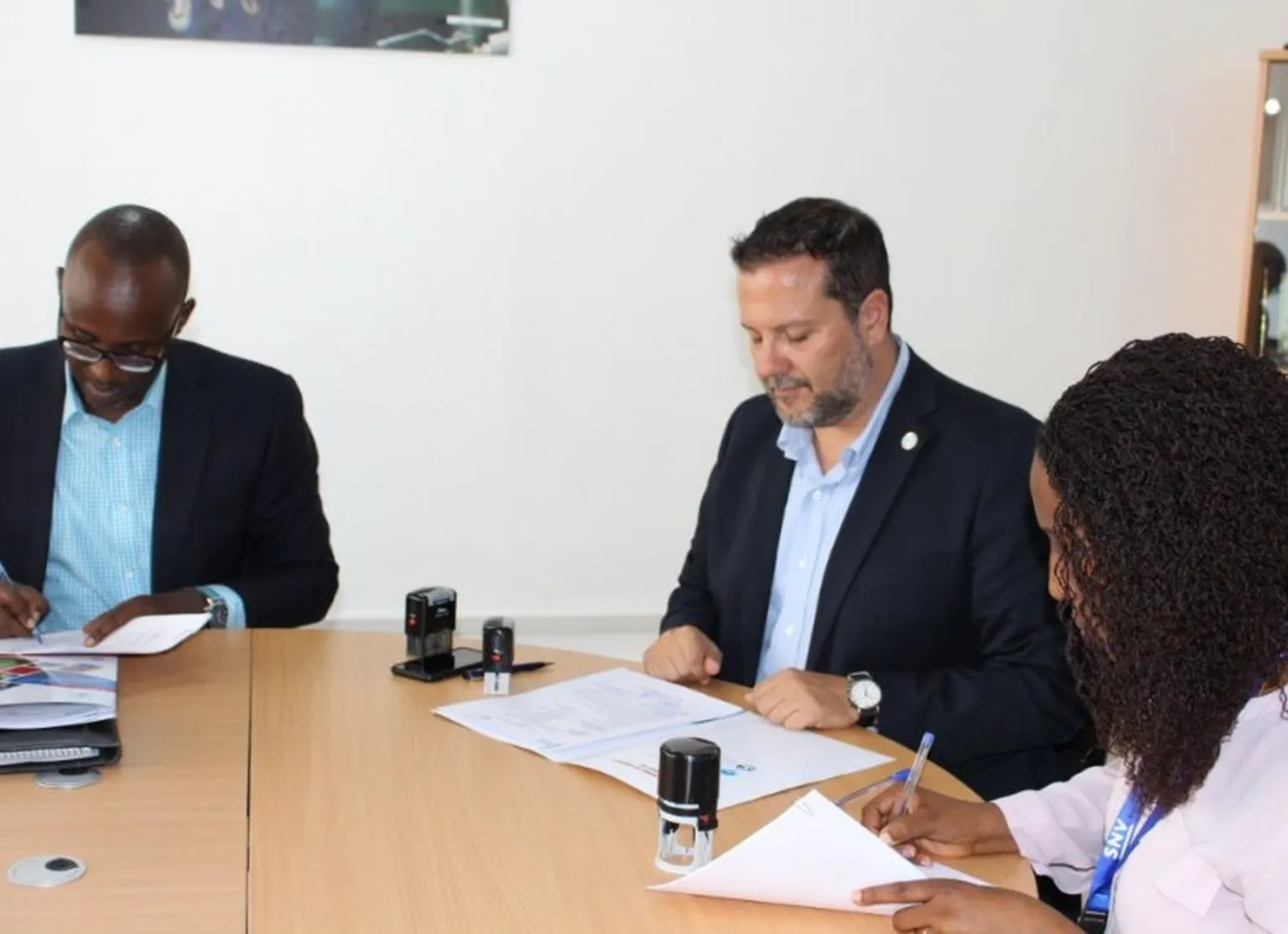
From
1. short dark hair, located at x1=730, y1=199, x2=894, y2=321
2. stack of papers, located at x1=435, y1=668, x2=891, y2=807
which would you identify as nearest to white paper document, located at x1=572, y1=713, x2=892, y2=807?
stack of papers, located at x1=435, y1=668, x2=891, y2=807

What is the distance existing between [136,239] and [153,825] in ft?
4.58

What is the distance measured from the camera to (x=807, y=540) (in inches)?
109

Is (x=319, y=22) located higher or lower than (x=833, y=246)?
higher

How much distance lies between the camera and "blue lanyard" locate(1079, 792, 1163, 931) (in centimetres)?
171

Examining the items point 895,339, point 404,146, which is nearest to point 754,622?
point 895,339

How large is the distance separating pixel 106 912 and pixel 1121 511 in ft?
3.68

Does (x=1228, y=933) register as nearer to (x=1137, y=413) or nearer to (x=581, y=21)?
(x=1137, y=413)

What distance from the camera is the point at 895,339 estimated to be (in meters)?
2.86

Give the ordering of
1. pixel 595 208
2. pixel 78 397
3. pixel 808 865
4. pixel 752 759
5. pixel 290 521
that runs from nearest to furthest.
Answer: pixel 808 865 → pixel 752 759 → pixel 78 397 → pixel 290 521 → pixel 595 208

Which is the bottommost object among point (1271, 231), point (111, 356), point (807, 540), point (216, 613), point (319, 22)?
point (216, 613)

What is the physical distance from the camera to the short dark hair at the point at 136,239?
2.79 metres

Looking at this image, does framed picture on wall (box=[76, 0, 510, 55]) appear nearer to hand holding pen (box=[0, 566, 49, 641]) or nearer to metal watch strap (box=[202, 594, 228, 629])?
metal watch strap (box=[202, 594, 228, 629])

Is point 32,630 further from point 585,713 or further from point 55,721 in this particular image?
point 585,713

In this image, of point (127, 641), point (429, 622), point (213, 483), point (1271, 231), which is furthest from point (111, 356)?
point (1271, 231)
